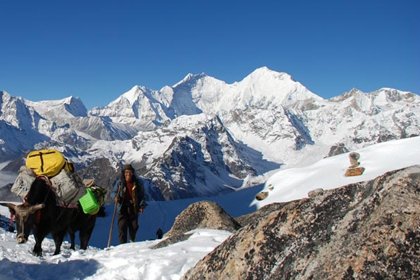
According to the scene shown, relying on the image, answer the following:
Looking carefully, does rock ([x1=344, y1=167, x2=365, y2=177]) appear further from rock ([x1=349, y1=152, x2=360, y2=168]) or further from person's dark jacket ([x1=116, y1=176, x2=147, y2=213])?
person's dark jacket ([x1=116, y1=176, x2=147, y2=213])

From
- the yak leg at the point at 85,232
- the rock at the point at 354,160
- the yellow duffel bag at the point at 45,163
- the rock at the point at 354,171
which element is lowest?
the yak leg at the point at 85,232

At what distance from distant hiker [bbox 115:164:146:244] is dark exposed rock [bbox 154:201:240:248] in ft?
4.36

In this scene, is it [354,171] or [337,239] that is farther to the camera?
[354,171]

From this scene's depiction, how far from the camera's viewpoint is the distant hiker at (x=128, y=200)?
16250 millimetres

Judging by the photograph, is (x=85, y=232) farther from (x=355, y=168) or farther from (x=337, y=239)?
(x=355, y=168)

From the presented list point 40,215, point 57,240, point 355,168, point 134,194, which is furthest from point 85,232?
point 355,168

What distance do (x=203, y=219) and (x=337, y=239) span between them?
35.3 ft

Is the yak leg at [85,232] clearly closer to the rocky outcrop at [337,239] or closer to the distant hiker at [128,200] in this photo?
the distant hiker at [128,200]

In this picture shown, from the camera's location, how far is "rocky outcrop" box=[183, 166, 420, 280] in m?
5.27

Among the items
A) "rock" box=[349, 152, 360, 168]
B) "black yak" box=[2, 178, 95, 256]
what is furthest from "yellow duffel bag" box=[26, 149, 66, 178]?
"rock" box=[349, 152, 360, 168]

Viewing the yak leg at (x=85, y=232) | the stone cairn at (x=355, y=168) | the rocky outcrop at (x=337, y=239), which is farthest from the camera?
the stone cairn at (x=355, y=168)

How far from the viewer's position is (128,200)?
53.8 feet

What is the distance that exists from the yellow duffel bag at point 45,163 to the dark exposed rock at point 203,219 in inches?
185

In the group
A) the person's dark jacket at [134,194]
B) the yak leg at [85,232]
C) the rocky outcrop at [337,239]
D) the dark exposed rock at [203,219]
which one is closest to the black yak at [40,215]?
the yak leg at [85,232]
